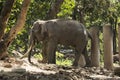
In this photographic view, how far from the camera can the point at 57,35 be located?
1260cm

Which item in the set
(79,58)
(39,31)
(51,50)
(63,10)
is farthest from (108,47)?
(63,10)

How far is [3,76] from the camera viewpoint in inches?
305

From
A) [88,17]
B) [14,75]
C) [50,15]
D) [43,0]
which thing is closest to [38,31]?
[50,15]

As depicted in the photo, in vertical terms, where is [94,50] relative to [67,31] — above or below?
below

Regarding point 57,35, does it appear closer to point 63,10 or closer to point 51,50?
point 51,50

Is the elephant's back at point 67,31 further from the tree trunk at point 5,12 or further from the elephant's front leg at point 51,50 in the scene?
the tree trunk at point 5,12

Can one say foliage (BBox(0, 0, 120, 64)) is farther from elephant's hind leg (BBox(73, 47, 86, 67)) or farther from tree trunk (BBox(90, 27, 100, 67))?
tree trunk (BBox(90, 27, 100, 67))

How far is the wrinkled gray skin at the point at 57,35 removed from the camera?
12555mm

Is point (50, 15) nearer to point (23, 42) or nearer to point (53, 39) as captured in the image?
point (53, 39)

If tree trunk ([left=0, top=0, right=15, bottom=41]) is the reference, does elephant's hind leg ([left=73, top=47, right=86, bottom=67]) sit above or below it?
below

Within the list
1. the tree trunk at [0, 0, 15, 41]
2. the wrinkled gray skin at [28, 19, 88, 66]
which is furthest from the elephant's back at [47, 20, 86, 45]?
the tree trunk at [0, 0, 15, 41]

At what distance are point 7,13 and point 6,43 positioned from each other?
4.79ft

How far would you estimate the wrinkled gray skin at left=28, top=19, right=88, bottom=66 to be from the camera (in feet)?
41.2

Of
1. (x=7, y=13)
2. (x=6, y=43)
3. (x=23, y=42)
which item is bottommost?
(x=23, y=42)
